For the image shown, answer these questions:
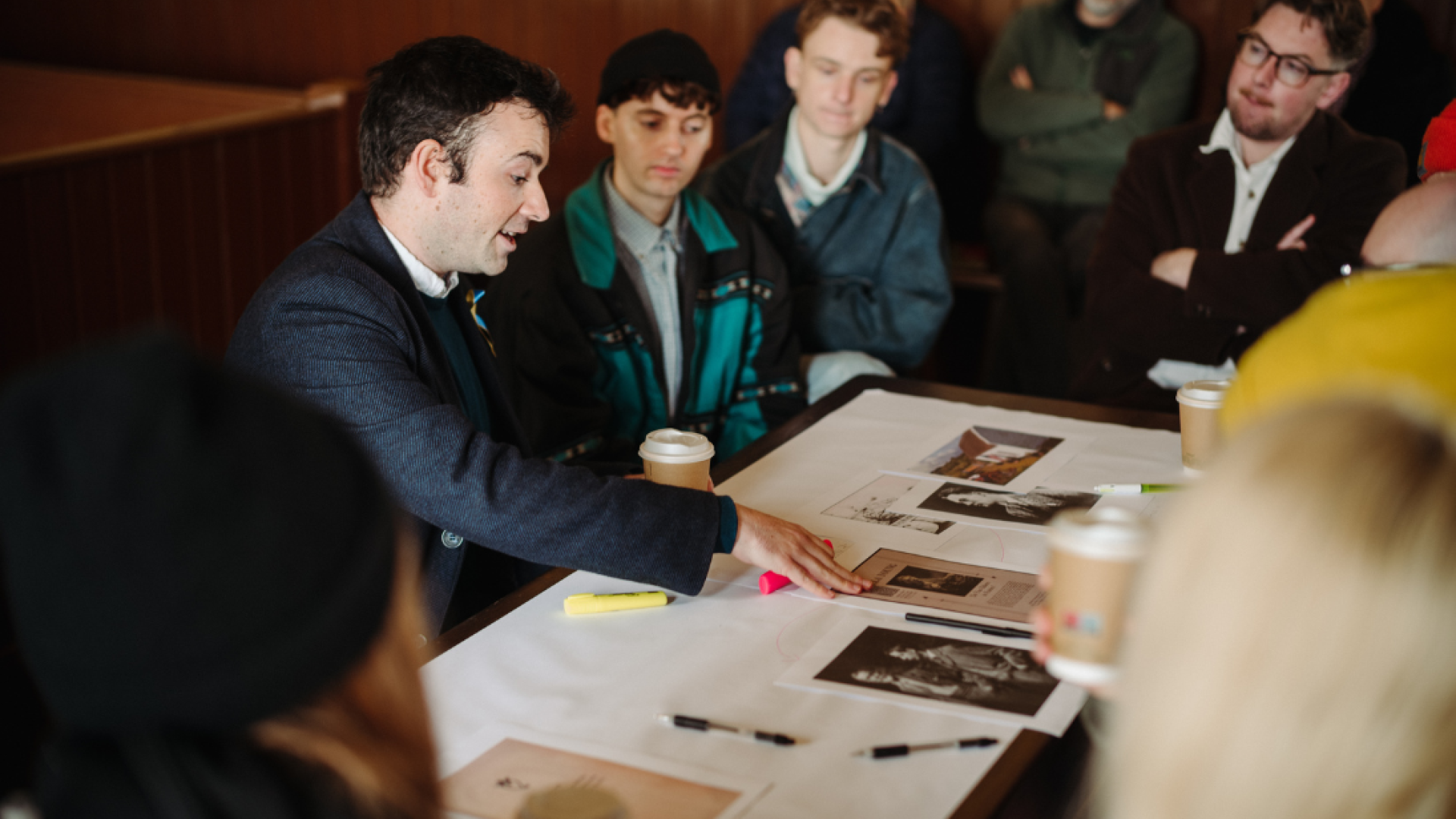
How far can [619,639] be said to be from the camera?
4.36 ft

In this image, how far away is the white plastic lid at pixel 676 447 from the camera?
5.15ft

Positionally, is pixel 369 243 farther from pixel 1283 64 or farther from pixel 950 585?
pixel 1283 64

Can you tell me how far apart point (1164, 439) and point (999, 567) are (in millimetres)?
647

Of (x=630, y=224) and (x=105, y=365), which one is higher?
(x=105, y=365)

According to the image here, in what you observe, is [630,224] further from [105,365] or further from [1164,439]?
[105,365]

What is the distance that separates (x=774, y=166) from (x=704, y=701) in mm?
1980

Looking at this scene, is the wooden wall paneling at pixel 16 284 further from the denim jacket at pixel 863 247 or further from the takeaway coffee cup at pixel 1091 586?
the takeaway coffee cup at pixel 1091 586

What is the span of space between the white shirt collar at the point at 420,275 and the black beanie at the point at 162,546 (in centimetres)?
110

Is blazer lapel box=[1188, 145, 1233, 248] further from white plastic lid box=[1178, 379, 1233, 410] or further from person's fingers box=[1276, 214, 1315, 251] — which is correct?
white plastic lid box=[1178, 379, 1233, 410]

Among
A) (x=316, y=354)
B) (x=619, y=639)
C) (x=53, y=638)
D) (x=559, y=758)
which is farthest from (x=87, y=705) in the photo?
(x=316, y=354)

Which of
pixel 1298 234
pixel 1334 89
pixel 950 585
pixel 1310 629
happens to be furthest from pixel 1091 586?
pixel 1334 89

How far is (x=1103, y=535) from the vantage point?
33.7 inches

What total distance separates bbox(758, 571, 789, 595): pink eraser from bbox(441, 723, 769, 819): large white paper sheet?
377mm

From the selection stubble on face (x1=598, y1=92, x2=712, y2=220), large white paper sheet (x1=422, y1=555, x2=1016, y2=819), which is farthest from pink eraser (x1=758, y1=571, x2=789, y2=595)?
stubble on face (x1=598, y1=92, x2=712, y2=220)
